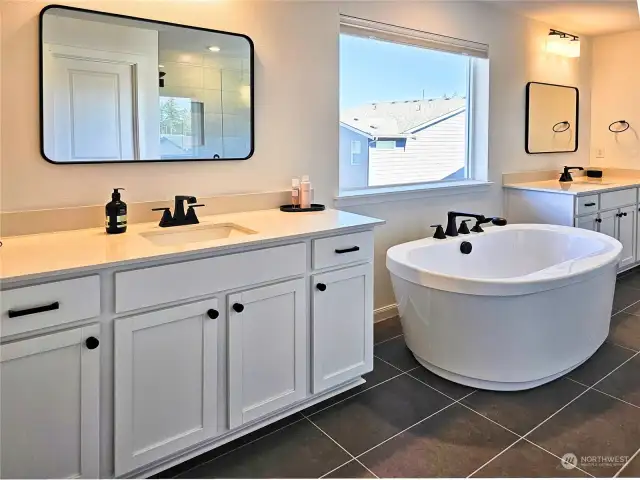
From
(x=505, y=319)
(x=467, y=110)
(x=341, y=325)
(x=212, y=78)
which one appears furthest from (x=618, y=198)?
(x=212, y=78)

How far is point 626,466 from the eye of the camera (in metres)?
1.79

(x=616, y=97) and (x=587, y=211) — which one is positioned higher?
(x=616, y=97)

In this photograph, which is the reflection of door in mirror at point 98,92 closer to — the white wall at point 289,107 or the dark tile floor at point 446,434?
the white wall at point 289,107

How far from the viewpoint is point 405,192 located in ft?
10.5

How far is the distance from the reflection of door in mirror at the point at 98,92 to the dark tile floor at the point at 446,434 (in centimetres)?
131

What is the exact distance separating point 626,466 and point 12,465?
2057 millimetres

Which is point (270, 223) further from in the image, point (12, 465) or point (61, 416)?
point (12, 465)

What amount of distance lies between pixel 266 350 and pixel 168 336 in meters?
0.41

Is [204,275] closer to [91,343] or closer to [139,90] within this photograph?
[91,343]

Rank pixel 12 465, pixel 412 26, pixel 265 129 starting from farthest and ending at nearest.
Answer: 1. pixel 412 26
2. pixel 265 129
3. pixel 12 465

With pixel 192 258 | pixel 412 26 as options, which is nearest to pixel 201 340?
pixel 192 258

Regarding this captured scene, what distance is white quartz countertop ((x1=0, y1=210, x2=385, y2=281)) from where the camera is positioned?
1.49 meters

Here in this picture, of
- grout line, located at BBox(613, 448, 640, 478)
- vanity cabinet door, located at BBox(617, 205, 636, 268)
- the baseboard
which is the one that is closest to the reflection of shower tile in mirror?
the baseboard

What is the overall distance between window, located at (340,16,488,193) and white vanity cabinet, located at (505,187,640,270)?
0.53m
